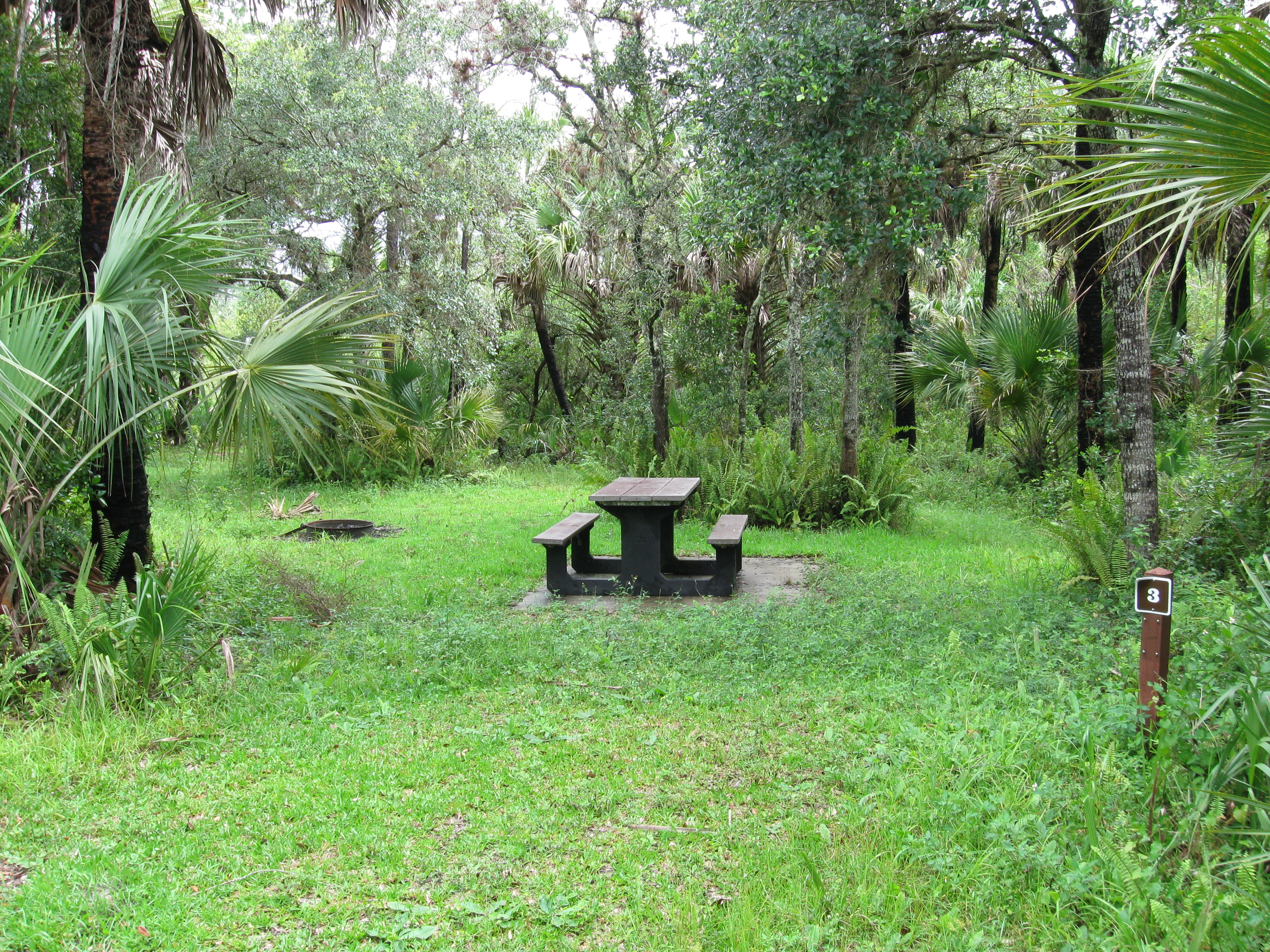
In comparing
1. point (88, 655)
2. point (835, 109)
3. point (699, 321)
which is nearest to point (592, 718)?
point (88, 655)

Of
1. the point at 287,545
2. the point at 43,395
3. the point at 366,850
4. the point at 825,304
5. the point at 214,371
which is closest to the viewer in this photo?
the point at 366,850

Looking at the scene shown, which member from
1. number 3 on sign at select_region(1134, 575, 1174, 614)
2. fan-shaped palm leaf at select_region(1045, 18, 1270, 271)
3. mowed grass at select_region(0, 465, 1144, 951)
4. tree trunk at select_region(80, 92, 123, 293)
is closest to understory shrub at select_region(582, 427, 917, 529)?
mowed grass at select_region(0, 465, 1144, 951)

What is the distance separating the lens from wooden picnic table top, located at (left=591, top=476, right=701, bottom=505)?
7379 millimetres

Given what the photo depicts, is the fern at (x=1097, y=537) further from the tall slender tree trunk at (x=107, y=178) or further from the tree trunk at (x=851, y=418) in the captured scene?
the tall slender tree trunk at (x=107, y=178)

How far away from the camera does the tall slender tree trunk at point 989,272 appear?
15617 mm

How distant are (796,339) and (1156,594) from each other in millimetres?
8825

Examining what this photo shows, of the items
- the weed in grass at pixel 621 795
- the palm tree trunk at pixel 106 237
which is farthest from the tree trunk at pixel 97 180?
the weed in grass at pixel 621 795

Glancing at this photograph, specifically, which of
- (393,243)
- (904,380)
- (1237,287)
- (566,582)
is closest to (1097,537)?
(566,582)

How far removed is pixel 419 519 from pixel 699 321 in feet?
15.7

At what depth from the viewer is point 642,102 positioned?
10.6m

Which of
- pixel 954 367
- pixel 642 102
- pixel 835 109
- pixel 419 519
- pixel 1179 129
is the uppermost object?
pixel 642 102

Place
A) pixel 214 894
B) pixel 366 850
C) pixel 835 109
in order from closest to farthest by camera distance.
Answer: pixel 214 894
pixel 366 850
pixel 835 109

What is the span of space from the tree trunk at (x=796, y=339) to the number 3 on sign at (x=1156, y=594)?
8094mm

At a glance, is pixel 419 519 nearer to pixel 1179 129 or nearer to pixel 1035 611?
pixel 1035 611
